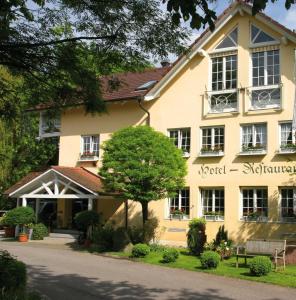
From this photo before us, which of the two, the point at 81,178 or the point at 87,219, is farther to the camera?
the point at 81,178

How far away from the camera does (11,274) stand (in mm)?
10047

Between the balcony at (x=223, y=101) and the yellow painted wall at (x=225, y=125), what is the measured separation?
26 cm

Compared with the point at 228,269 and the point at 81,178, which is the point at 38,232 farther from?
the point at 228,269

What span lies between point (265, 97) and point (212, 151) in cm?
331

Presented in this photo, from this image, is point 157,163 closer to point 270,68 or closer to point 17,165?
point 270,68

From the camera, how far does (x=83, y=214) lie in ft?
81.8

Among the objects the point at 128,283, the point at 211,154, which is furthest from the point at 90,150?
the point at 128,283

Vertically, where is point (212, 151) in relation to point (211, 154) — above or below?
above

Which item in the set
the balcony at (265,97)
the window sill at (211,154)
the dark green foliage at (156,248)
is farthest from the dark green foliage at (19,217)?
the balcony at (265,97)

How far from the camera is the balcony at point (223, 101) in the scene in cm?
A: 2420

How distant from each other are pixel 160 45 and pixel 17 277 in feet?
16.5

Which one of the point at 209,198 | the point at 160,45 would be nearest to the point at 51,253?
the point at 209,198

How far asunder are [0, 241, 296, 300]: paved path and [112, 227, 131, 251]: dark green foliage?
2.48 metres

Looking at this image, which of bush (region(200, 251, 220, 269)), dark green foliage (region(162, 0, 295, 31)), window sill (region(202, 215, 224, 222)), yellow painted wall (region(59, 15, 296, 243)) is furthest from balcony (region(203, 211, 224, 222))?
dark green foliage (region(162, 0, 295, 31))
